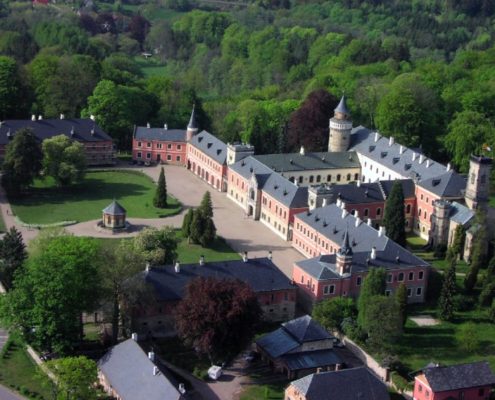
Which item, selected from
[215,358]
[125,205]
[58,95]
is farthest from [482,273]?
[58,95]

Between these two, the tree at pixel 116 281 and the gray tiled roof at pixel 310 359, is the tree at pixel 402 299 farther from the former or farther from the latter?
the tree at pixel 116 281

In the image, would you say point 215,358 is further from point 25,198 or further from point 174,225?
point 25,198

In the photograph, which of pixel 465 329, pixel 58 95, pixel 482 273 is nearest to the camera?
pixel 465 329

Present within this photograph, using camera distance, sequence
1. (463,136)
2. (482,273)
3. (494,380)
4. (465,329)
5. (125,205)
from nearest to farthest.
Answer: (494,380)
(465,329)
(482,273)
(125,205)
(463,136)

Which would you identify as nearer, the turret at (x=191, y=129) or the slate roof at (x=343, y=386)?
the slate roof at (x=343, y=386)

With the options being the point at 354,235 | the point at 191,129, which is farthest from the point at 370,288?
the point at 191,129

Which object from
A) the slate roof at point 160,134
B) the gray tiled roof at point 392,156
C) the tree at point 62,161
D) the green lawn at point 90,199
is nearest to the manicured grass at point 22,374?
the green lawn at point 90,199

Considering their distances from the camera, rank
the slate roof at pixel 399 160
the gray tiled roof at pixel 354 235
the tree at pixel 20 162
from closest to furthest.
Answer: the gray tiled roof at pixel 354 235 < the slate roof at pixel 399 160 < the tree at pixel 20 162
